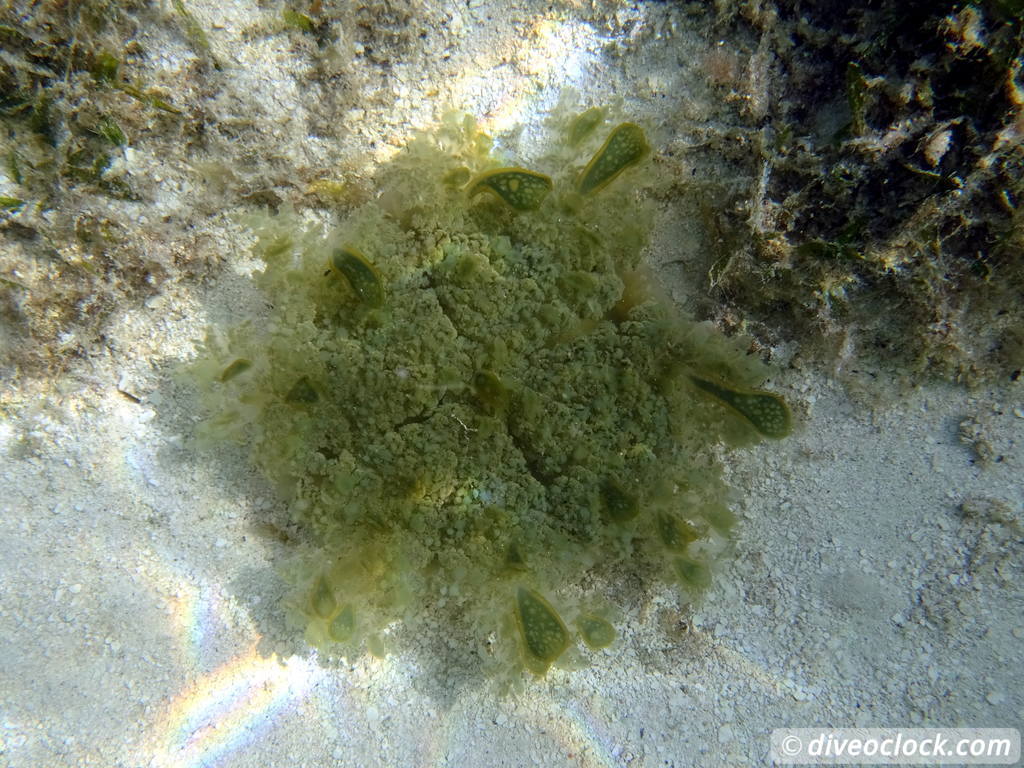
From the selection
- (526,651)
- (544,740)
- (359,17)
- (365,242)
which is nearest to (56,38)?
(359,17)

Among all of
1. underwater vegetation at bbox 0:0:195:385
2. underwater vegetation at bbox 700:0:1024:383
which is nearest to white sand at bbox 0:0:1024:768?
underwater vegetation at bbox 0:0:195:385

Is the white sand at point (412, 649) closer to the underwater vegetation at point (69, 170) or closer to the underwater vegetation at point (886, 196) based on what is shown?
the underwater vegetation at point (69, 170)

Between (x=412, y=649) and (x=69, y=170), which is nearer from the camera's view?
(x=69, y=170)

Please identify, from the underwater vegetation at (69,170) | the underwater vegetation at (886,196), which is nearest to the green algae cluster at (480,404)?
the underwater vegetation at (886,196)

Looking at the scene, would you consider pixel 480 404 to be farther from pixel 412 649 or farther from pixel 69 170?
pixel 69 170

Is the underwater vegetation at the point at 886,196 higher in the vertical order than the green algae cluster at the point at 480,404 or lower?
higher

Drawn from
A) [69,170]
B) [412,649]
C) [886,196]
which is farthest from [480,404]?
[69,170]
